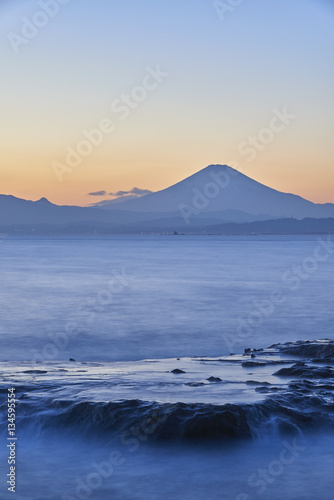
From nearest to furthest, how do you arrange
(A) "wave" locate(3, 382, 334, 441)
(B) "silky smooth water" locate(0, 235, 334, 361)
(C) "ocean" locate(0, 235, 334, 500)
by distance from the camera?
(C) "ocean" locate(0, 235, 334, 500), (A) "wave" locate(3, 382, 334, 441), (B) "silky smooth water" locate(0, 235, 334, 361)

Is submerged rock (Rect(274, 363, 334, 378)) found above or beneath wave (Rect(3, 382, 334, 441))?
above

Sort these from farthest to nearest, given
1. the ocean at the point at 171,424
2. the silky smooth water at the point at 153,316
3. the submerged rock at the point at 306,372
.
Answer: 1. the silky smooth water at the point at 153,316
2. the submerged rock at the point at 306,372
3. the ocean at the point at 171,424

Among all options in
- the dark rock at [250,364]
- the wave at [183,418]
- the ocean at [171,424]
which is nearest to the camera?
the ocean at [171,424]

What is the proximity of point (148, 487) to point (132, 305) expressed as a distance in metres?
21.3

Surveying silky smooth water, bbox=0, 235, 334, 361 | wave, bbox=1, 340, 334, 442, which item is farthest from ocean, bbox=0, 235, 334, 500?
silky smooth water, bbox=0, 235, 334, 361

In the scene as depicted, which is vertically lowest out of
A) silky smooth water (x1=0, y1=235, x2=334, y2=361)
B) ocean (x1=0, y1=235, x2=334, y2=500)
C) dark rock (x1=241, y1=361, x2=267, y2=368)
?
ocean (x1=0, y1=235, x2=334, y2=500)

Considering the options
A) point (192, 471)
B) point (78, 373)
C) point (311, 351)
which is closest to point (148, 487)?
point (192, 471)

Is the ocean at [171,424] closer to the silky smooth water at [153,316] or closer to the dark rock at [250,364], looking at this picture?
the dark rock at [250,364]

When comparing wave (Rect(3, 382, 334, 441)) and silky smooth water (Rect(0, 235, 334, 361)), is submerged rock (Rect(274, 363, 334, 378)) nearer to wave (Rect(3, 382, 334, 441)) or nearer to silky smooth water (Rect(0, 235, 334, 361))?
wave (Rect(3, 382, 334, 441))

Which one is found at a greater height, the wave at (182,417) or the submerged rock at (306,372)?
the submerged rock at (306,372)

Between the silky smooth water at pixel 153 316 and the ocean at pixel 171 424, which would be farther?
the silky smooth water at pixel 153 316

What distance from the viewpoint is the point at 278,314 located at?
24.5m

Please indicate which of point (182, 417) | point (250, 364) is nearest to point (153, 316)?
point (250, 364)

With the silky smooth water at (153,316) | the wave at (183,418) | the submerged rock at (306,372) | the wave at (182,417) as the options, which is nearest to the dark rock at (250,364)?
the submerged rock at (306,372)
